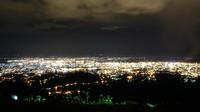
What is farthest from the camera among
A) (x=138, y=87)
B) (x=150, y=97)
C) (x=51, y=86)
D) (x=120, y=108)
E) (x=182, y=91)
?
(x=51, y=86)

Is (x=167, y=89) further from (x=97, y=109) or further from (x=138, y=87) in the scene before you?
(x=97, y=109)

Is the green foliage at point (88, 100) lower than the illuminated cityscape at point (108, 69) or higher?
lower

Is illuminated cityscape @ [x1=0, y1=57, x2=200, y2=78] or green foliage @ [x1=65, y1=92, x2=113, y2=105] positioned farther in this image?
illuminated cityscape @ [x1=0, y1=57, x2=200, y2=78]

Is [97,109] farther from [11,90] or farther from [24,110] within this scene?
[11,90]

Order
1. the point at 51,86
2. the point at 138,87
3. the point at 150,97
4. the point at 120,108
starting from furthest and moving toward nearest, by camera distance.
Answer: the point at 51,86, the point at 138,87, the point at 150,97, the point at 120,108

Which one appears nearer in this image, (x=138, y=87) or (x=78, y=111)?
(x=78, y=111)

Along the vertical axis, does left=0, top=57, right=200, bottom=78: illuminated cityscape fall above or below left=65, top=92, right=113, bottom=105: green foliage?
above

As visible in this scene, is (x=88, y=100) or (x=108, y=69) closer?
(x=88, y=100)

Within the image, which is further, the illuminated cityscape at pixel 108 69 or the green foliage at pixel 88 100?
the illuminated cityscape at pixel 108 69

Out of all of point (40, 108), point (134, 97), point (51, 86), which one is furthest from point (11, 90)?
point (40, 108)

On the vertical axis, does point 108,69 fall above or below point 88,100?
above
